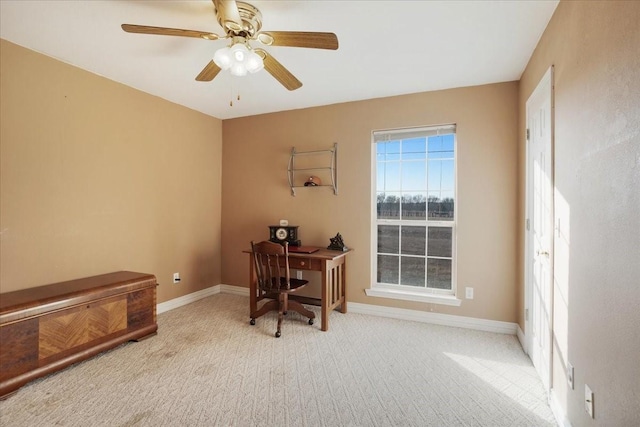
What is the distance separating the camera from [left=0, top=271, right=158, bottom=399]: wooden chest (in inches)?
80.4

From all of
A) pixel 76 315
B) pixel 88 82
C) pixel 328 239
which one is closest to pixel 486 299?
pixel 328 239

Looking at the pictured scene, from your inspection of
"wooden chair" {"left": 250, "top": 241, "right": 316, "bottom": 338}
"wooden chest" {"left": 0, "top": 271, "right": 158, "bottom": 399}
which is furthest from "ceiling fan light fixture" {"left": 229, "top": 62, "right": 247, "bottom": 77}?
"wooden chest" {"left": 0, "top": 271, "right": 158, "bottom": 399}

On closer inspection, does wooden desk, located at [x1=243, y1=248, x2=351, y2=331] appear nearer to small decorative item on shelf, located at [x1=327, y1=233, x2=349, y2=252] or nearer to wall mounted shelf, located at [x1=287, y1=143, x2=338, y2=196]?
small decorative item on shelf, located at [x1=327, y1=233, x2=349, y2=252]

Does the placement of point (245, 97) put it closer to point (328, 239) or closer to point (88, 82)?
point (88, 82)

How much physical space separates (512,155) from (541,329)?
1.64 m

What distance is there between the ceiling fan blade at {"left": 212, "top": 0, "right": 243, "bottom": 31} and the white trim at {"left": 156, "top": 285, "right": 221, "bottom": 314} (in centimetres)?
313

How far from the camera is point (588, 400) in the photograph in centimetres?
144

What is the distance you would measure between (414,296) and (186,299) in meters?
2.82

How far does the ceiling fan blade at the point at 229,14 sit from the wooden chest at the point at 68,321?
2.26 meters

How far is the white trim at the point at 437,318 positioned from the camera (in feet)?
10.2

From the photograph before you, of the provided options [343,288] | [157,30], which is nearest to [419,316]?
[343,288]

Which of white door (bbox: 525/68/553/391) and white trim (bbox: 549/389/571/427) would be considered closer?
white trim (bbox: 549/389/571/427)

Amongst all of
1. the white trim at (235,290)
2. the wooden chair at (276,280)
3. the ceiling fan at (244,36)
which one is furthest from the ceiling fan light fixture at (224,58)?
the white trim at (235,290)

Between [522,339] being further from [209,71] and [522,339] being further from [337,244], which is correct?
[209,71]
